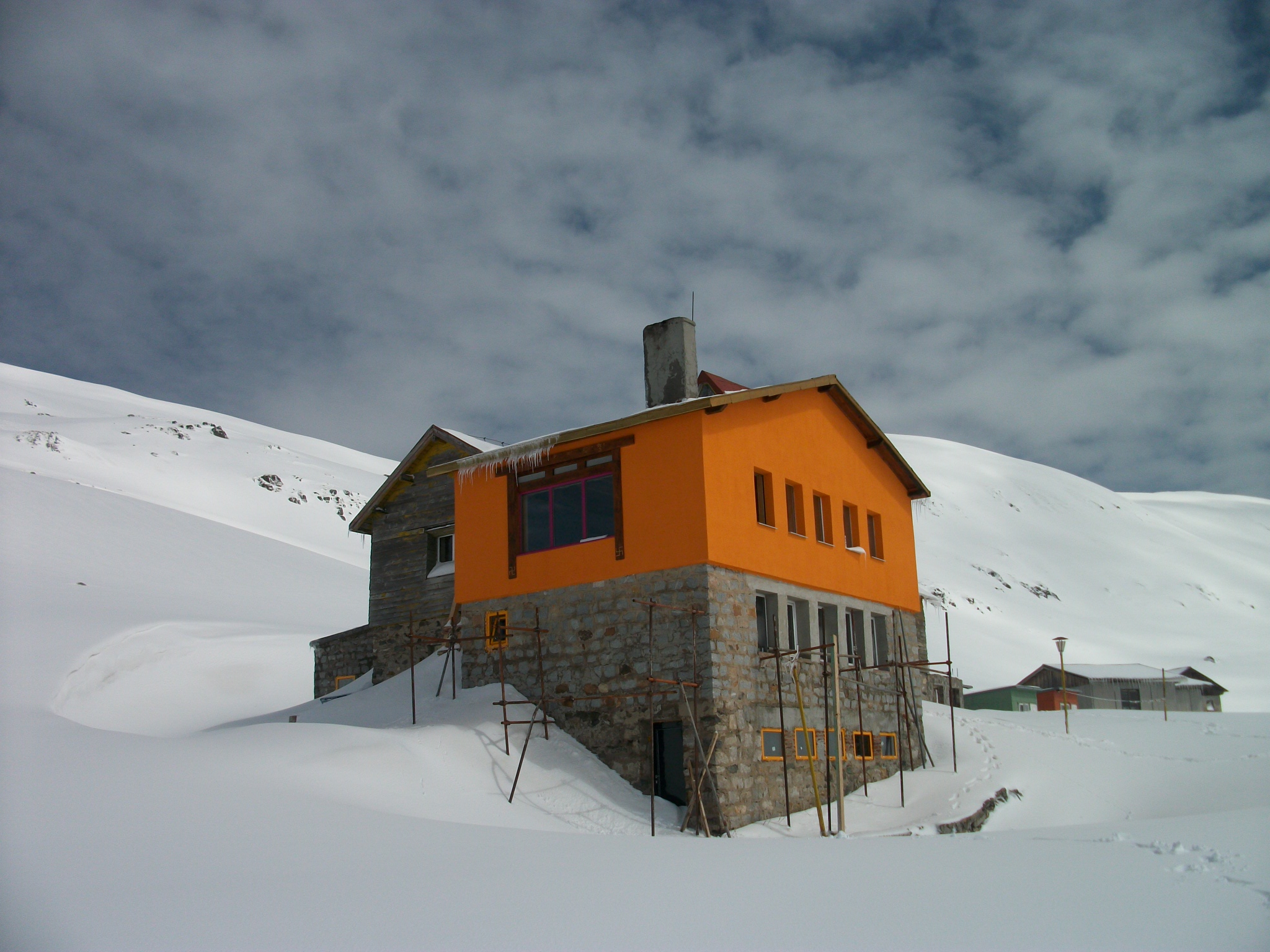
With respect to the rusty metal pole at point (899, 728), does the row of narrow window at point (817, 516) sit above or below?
above

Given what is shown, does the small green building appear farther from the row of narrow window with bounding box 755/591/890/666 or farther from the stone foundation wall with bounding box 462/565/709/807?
the stone foundation wall with bounding box 462/565/709/807

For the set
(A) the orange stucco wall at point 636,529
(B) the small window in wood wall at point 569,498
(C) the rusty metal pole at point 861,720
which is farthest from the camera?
(C) the rusty metal pole at point 861,720

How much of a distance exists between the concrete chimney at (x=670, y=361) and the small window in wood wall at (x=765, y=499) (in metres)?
2.09

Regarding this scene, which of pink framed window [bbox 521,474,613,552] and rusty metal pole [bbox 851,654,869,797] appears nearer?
pink framed window [bbox 521,474,613,552]

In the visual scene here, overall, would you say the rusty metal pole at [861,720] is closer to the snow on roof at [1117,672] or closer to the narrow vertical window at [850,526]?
the narrow vertical window at [850,526]

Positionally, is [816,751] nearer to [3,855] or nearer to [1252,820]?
[1252,820]

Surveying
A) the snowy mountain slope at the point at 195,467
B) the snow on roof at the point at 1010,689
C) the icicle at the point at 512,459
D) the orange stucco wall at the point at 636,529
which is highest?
the snowy mountain slope at the point at 195,467

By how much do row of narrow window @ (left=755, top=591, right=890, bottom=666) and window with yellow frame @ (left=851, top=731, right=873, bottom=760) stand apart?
138cm

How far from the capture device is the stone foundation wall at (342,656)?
1065 inches

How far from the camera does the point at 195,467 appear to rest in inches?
3460

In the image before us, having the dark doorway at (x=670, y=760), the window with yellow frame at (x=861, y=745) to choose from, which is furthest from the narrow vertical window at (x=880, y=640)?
the dark doorway at (x=670, y=760)

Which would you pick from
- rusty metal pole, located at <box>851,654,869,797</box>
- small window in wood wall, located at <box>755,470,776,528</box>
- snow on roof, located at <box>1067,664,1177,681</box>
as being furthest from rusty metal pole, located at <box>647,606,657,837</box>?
snow on roof, located at <box>1067,664,1177,681</box>

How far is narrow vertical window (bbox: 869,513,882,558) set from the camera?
23297 millimetres

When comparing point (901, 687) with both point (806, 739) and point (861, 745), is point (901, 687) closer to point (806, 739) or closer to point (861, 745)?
point (861, 745)
